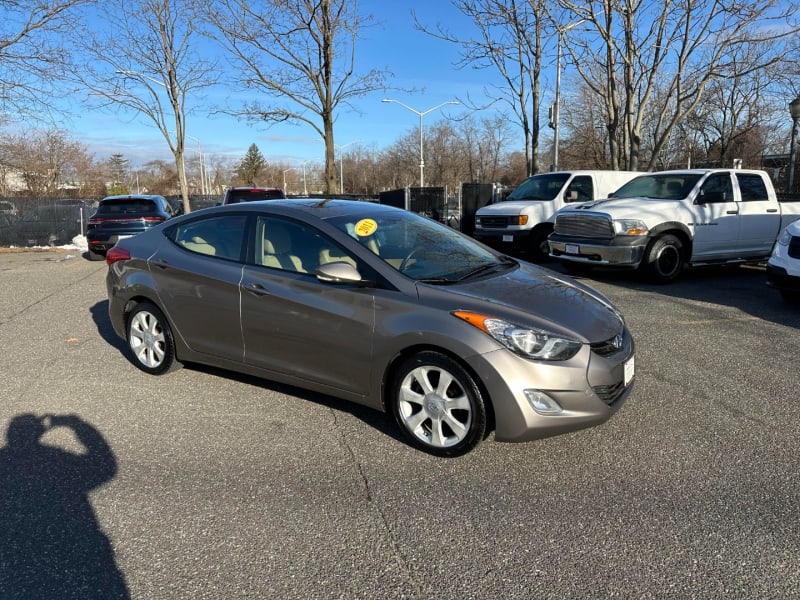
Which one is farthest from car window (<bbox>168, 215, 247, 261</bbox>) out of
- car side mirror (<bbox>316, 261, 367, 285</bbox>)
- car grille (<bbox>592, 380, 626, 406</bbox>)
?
car grille (<bbox>592, 380, 626, 406</bbox>)

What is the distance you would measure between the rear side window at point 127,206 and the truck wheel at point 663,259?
10677 mm

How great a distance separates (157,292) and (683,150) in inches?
1875

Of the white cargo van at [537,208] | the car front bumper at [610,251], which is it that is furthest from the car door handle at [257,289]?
the white cargo van at [537,208]

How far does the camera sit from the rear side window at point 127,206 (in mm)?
13398

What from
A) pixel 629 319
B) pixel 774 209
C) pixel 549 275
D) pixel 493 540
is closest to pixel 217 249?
pixel 549 275

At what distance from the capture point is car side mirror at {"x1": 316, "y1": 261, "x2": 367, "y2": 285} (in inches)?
143

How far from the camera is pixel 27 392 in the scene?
4.69 metres

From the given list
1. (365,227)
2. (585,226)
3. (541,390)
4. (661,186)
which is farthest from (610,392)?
(661,186)

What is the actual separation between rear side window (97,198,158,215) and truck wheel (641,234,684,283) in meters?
10.7

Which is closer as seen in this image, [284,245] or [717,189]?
[284,245]

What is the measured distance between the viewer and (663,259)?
961cm

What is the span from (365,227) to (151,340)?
2241mm

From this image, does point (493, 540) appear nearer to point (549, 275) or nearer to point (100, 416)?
point (549, 275)

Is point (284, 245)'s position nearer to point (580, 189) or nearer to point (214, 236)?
point (214, 236)
